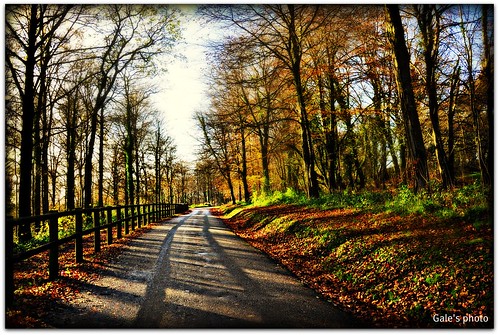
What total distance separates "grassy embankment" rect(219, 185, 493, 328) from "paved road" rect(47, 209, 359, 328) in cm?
53

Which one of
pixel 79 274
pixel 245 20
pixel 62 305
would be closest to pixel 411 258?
pixel 62 305

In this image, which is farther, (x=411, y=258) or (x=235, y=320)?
(x=411, y=258)

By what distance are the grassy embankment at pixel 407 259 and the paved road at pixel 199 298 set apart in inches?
20.7

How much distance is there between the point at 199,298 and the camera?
4.33m

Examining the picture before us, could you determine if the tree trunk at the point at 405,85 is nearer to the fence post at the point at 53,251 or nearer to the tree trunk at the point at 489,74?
the tree trunk at the point at 489,74

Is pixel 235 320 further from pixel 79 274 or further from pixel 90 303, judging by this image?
pixel 79 274

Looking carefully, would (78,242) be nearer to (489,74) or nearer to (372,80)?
(489,74)

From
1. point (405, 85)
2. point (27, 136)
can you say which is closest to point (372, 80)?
point (405, 85)

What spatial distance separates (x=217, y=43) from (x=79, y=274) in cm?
776

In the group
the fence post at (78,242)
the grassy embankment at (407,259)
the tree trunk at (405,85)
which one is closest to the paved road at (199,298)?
the grassy embankment at (407,259)

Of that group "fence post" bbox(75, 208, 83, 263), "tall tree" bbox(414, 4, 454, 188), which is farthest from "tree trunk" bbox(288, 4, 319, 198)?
"fence post" bbox(75, 208, 83, 263)

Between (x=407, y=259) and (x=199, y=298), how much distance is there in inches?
126

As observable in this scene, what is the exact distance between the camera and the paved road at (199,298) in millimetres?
3684

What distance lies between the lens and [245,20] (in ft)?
31.7
